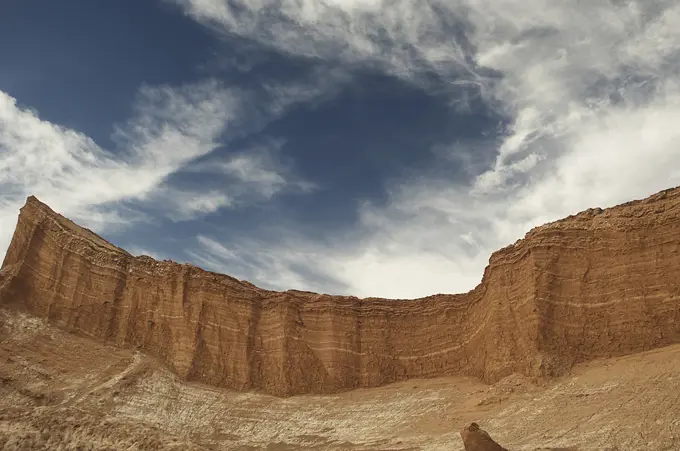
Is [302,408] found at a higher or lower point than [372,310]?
lower

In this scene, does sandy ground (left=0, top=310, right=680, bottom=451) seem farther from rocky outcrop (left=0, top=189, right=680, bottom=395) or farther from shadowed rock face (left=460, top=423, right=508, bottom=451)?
shadowed rock face (left=460, top=423, right=508, bottom=451)

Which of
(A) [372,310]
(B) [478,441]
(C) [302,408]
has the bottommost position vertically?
(B) [478,441]

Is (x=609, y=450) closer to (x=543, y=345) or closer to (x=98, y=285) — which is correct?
(x=543, y=345)

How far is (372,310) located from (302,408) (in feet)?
40.0

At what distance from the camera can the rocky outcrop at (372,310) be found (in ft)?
131

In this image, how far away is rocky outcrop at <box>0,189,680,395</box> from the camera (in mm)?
39875

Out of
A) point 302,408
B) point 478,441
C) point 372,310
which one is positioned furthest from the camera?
point 372,310

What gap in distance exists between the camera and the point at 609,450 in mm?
26953

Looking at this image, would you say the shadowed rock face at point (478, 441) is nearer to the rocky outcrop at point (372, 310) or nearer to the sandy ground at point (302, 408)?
the sandy ground at point (302, 408)

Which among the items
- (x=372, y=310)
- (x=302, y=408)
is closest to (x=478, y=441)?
(x=302, y=408)

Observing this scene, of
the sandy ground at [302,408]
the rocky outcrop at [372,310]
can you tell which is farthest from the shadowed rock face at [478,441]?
the rocky outcrop at [372,310]

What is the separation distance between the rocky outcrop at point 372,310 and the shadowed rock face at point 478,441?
13276mm

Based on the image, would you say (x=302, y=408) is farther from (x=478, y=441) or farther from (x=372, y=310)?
(x=478, y=441)

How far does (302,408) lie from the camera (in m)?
46.3
